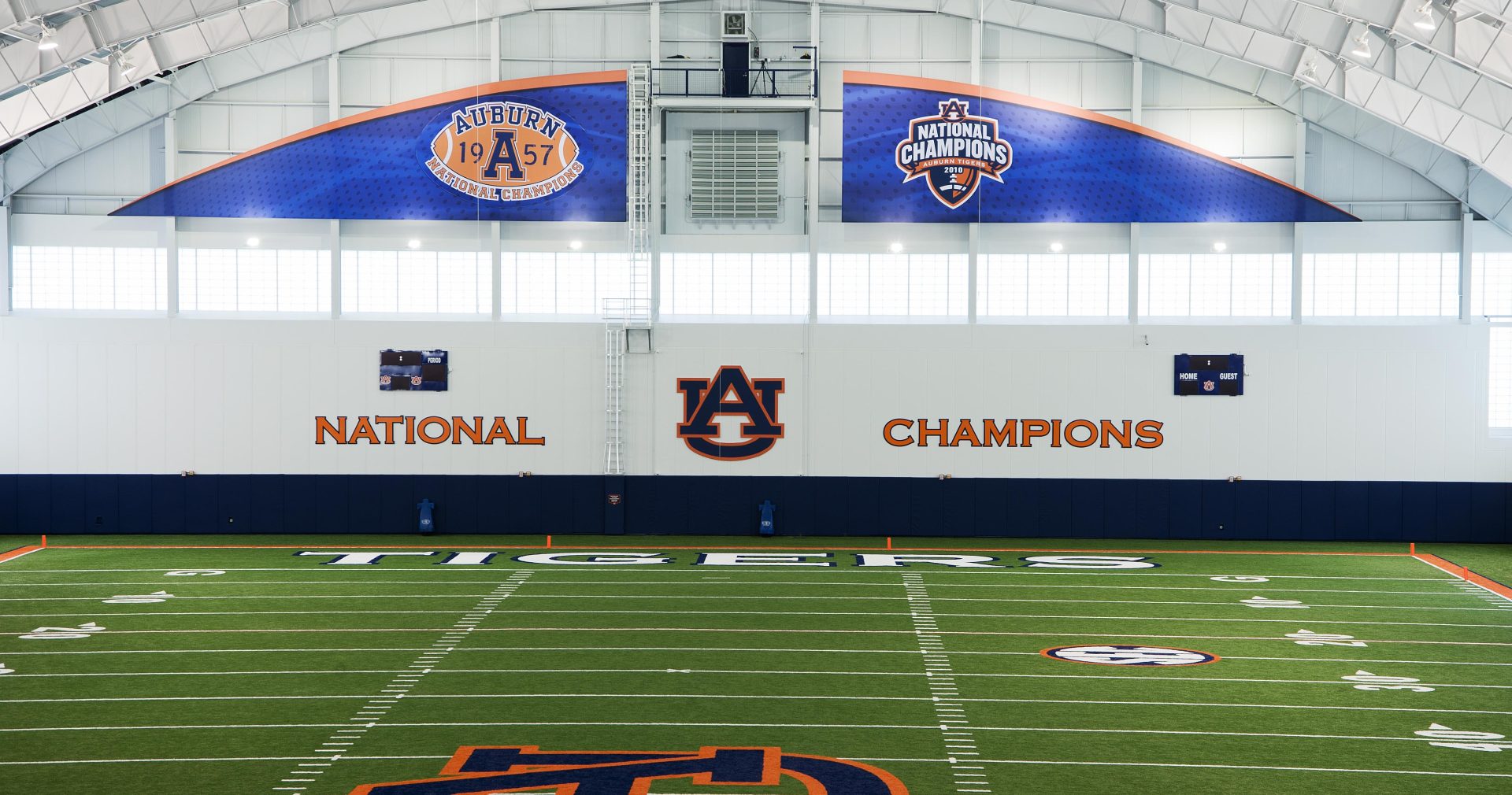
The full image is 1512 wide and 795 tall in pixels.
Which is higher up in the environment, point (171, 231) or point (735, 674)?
point (171, 231)

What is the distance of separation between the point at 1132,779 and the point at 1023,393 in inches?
604

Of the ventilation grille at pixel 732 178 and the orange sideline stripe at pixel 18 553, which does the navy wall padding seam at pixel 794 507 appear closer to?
the orange sideline stripe at pixel 18 553

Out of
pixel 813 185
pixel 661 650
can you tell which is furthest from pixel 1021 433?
pixel 661 650

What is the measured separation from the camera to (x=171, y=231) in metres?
24.2

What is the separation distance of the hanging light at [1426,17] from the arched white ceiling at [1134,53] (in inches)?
2.5

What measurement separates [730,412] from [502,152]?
608 centimetres

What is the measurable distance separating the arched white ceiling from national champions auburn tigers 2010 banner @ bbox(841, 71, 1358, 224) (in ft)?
5.43

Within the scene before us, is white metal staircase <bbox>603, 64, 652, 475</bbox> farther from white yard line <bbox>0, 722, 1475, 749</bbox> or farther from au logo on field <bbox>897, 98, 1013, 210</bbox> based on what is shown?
white yard line <bbox>0, 722, 1475, 749</bbox>

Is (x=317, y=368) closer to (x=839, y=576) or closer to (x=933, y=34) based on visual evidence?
(x=839, y=576)

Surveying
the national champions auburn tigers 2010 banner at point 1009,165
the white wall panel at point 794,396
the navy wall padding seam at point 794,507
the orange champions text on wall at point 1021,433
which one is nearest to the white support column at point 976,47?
the national champions auburn tigers 2010 banner at point 1009,165

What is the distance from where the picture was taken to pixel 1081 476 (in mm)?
24375

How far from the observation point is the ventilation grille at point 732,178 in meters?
24.4

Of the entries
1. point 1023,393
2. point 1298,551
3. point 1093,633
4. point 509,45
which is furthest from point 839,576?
point 509,45

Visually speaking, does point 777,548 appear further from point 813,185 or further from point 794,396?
point 813,185
